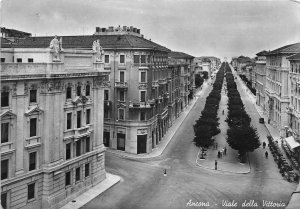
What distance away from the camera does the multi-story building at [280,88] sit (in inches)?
2849

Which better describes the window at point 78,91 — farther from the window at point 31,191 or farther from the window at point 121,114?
the window at point 121,114

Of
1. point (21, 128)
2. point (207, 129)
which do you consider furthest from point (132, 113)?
point (21, 128)

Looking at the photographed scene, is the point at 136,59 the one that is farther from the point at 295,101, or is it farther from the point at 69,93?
the point at 295,101

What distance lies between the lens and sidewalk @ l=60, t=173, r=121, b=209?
3572 cm

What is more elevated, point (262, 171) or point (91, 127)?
point (91, 127)

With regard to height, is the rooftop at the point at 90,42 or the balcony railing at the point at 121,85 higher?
the rooftop at the point at 90,42

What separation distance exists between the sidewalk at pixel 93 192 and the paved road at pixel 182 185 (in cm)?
67

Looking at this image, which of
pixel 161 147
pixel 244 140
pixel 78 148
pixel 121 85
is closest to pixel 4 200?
pixel 78 148

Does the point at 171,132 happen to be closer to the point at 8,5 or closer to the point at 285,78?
the point at 285,78

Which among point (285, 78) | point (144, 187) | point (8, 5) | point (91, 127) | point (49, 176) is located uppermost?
point (8, 5)

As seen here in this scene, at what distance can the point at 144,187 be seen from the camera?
4119cm

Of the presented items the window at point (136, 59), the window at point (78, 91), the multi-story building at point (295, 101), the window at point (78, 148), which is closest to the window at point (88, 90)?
the window at point (78, 91)

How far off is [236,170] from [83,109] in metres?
23.0

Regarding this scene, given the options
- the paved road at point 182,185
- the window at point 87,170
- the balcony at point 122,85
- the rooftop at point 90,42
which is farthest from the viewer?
the balcony at point 122,85
